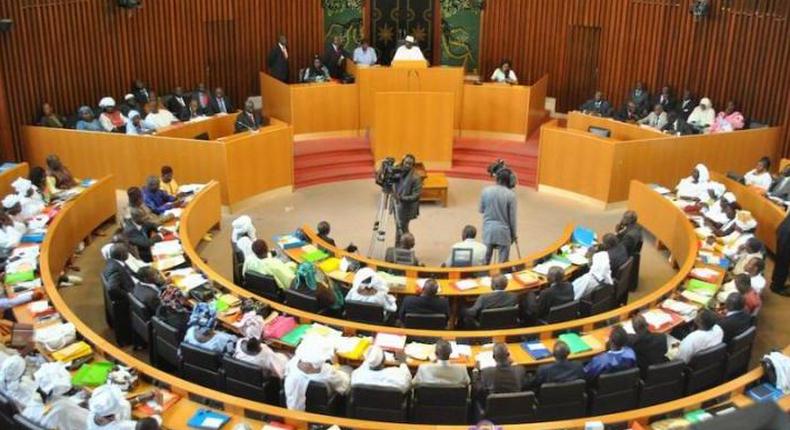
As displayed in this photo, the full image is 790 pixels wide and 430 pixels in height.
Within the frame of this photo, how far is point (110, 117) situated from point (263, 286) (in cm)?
640

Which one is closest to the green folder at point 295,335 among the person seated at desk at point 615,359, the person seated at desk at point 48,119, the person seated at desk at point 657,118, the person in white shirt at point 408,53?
the person seated at desk at point 615,359

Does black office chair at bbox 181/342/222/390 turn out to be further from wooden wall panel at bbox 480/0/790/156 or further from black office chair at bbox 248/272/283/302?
wooden wall panel at bbox 480/0/790/156

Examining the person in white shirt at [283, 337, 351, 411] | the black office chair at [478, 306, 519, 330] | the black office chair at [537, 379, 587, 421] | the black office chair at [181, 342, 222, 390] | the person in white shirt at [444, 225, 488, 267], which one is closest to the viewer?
the person in white shirt at [283, 337, 351, 411]

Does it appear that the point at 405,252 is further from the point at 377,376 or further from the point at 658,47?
the point at 658,47

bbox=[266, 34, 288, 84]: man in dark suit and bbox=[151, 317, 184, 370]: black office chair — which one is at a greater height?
bbox=[266, 34, 288, 84]: man in dark suit

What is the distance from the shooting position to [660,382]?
714 cm

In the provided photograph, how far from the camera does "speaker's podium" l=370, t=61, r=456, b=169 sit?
1409 cm

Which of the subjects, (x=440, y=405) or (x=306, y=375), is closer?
(x=306, y=375)

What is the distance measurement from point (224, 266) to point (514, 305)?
4496 millimetres

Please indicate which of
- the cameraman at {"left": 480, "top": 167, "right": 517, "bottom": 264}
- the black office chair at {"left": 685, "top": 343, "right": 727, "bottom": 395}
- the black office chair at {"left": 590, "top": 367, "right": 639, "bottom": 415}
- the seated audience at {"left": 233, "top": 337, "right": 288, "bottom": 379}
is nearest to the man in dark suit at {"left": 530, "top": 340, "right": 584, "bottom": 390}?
the black office chair at {"left": 590, "top": 367, "right": 639, "bottom": 415}

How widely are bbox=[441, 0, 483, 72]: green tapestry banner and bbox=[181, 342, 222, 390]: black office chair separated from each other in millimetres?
12310

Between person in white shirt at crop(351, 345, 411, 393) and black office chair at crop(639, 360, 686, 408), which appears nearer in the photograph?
person in white shirt at crop(351, 345, 411, 393)

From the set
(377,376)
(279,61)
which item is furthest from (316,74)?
(377,376)

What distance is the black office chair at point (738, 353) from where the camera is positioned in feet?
25.0
